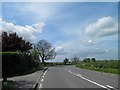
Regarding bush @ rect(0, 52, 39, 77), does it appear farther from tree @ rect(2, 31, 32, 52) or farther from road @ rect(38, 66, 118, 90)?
tree @ rect(2, 31, 32, 52)

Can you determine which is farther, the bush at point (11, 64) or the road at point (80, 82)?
the bush at point (11, 64)

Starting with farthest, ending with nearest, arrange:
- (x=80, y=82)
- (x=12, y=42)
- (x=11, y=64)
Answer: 1. (x=12, y=42)
2. (x=11, y=64)
3. (x=80, y=82)

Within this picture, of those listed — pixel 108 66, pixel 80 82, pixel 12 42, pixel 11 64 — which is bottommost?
pixel 108 66

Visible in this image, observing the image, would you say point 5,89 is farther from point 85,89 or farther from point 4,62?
point 4,62

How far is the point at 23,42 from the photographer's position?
49.3 meters

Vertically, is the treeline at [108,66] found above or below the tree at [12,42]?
below

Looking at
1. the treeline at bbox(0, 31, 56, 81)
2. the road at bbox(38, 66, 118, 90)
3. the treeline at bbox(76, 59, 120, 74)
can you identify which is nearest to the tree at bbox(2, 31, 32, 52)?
the treeline at bbox(0, 31, 56, 81)

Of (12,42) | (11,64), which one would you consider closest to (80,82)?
(11,64)

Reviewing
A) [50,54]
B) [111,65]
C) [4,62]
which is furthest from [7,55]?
[50,54]

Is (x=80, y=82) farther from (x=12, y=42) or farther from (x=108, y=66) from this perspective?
(x=108, y=66)

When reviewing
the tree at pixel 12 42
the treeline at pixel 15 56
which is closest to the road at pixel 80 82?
the treeline at pixel 15 56

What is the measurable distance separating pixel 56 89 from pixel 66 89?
22.4 inches

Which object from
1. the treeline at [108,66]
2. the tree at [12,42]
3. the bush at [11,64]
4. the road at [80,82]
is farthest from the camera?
the tree at [12,42]

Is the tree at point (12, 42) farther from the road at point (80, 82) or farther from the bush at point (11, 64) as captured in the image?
the road at point (80, 82)
